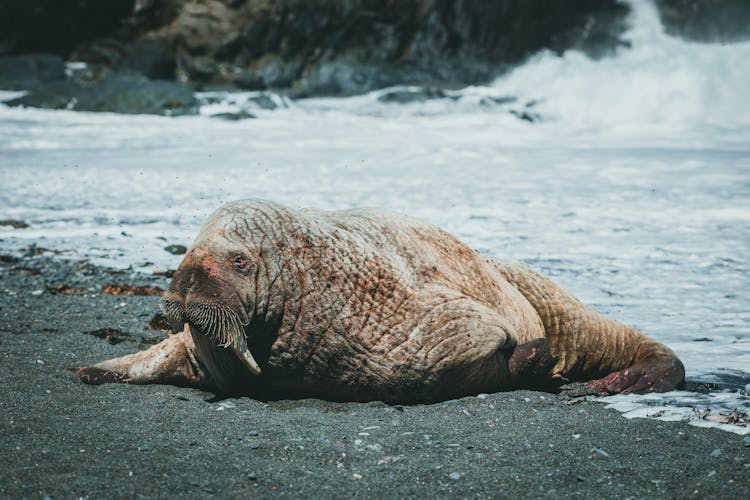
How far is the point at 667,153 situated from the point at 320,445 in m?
14.4

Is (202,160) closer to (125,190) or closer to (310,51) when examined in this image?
(125,190)

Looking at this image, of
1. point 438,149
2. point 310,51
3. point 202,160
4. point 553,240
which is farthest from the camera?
point 310,51

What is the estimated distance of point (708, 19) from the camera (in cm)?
3009

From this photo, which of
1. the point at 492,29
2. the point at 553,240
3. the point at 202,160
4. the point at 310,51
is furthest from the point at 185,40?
the point at 553,240

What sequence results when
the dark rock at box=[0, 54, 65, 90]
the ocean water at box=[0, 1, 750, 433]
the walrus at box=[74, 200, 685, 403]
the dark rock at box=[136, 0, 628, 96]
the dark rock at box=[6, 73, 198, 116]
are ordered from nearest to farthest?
1. the walrus at box=[74, 200, 685, 403]
2. the ocean water at box=[0, 1, 750, 433]
3. the dark rock at box=[6, 73, 198, 116]
4. the dark rock at box=[0, 54, 65, 90]
5. the dark rock at box=[136, 0, 628, 96]

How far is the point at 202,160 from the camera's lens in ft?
52.4

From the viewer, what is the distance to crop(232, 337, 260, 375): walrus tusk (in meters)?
4.12

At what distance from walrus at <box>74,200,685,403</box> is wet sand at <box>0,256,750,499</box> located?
0.44 ft

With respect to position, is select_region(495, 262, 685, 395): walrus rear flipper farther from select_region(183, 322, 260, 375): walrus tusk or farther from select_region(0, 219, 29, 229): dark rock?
select_region(0, 219, 29, 229): dark rock

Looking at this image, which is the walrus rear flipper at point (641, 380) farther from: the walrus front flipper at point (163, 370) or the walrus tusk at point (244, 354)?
the walrus front flipper at point (163, 370)

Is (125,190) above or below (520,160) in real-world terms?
below

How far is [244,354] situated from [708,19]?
30.5m

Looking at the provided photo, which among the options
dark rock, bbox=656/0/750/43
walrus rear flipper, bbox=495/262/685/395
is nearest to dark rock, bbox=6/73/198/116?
dark rock, bbox=656/0/750/43

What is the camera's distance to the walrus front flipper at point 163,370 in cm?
477
